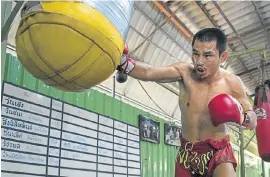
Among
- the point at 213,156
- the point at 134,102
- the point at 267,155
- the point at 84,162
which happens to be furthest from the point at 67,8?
the point at 267,155

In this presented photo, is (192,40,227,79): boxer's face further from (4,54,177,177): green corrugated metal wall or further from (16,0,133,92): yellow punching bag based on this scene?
(4,54,177,177): green corrugated metal wall

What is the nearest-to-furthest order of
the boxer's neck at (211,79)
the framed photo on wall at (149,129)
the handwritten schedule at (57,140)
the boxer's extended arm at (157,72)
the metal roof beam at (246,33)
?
the boxer's extended arm at (157,72) → the boxer's neck at (211,79) → the handwritten schedule at (57,140) → the framed photo on wall at (149,129) → the metal roof beam at (246,33)

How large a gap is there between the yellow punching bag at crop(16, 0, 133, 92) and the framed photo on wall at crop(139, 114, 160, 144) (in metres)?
3.10

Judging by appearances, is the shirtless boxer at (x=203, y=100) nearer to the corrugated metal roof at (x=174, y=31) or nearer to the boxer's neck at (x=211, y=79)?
the boxer's neck at (x=211, y=79)

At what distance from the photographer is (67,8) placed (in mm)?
1613

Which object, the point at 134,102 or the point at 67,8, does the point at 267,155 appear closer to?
the point at 134,102

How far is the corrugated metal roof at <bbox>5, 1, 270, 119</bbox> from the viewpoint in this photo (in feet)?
14.9

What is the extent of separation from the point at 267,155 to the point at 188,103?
9.98ft

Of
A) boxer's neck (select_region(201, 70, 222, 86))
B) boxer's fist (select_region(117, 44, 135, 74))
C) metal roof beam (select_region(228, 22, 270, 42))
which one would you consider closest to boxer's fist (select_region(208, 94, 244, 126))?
boxer's neck (select_region(201, 70, 222, 86))

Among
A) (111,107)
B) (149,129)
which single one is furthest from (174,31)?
(111,107)

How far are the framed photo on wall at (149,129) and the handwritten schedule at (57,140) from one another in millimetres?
333

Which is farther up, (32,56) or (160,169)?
(32,56)

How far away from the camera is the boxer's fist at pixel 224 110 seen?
2234 mm

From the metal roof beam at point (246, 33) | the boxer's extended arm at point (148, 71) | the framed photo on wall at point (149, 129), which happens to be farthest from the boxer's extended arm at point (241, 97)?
the metal roof beam at point (246, 33)
